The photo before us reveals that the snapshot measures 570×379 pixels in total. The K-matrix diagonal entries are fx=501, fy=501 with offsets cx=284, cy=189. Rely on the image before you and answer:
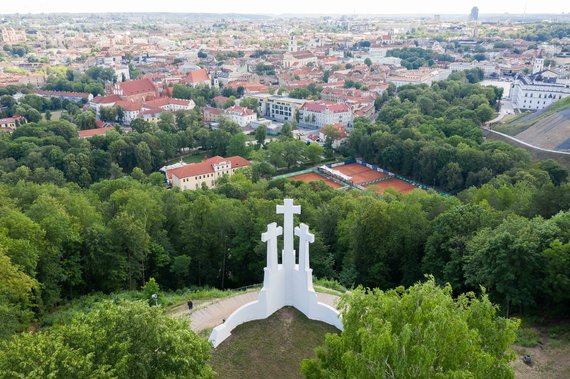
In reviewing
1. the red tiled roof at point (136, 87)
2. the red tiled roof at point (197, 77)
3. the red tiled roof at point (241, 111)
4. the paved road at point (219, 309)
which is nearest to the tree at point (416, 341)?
the paved road at point (219, 309)

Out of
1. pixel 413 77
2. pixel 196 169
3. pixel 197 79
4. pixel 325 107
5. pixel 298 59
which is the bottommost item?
pixel 196 169

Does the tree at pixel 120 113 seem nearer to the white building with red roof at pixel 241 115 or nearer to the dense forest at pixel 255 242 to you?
the white building with red roof at pixel 241 115

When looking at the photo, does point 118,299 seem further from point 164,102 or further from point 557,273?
point 164,102

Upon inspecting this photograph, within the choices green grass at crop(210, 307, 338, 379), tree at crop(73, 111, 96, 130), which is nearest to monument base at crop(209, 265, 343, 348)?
green grass at crop(210, 307, 338, 379)

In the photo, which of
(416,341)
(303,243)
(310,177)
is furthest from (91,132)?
(416,341)

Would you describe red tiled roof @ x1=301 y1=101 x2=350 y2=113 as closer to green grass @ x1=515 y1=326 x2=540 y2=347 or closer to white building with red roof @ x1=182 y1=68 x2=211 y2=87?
white building with red roof @ x1=182 y1=68 x2=211 y2=87

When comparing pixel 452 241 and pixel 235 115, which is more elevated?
pixel 452 241
